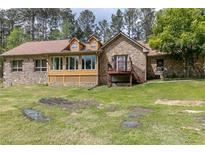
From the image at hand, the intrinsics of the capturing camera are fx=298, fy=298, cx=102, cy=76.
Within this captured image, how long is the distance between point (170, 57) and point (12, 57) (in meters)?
14.2

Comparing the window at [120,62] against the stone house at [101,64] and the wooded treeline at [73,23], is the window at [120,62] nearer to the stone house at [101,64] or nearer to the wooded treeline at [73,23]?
the stone house at [101,64]

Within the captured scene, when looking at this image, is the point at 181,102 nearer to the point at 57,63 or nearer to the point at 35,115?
the point at 35,115

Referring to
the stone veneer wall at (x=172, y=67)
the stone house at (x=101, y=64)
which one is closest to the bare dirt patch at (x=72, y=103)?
the stone house at (x=101, y=64)

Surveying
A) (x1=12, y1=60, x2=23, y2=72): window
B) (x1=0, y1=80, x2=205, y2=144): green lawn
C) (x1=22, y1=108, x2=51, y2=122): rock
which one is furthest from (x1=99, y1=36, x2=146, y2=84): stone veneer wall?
(x1=22, y1=108, x2=51, y2=122): rock

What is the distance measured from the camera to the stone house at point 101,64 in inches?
931

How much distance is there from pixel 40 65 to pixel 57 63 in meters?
2.20

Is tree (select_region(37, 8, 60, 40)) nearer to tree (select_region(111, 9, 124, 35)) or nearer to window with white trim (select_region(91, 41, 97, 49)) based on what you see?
tree (select_region(111, 9, 124, 35))

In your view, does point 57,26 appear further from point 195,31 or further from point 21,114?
point 21,114

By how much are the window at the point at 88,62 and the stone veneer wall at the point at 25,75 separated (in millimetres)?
4036

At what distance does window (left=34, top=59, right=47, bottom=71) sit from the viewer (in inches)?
1033

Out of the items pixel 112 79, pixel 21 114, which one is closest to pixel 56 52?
pixel 112 79

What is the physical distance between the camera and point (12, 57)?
2738 centimetres

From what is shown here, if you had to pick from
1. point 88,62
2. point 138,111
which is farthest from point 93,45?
point 138,111

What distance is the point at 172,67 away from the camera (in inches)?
991
